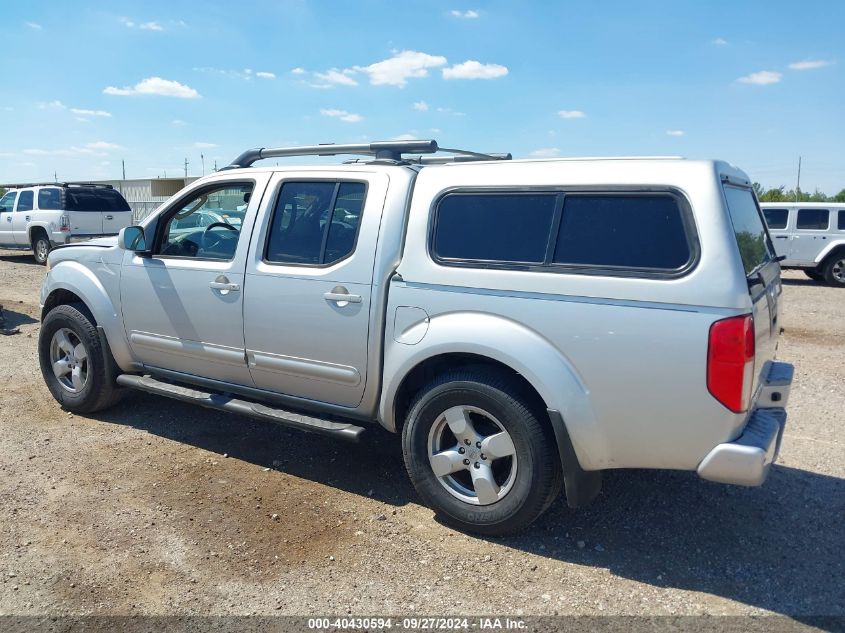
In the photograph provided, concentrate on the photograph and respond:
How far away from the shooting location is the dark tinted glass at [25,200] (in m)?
17.1

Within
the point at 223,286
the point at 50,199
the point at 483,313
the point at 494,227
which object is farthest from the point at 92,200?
the point at 483,313

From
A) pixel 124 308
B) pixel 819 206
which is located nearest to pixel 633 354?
pixel 124 308

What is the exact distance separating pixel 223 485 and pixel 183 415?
1.50 meters

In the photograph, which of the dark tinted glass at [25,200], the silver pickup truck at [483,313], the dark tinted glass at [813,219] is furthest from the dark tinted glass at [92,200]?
the dark tinted glass at [813,219]

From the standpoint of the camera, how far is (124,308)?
5.19 m

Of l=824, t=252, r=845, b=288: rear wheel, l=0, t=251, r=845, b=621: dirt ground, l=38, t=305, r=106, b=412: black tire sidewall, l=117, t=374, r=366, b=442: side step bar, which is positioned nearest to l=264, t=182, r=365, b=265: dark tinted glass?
l=117, t=374, r=366, b=442: side step bar

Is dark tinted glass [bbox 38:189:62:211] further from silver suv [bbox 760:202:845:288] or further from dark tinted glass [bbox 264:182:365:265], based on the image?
silver suv [bbox 760:202:845:288]

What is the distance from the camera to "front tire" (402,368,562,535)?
3.56 m

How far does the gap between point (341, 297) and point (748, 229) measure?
225 centimetres

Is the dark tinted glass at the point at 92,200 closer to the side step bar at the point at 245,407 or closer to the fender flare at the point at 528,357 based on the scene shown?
the side step bar at the point at 245,407

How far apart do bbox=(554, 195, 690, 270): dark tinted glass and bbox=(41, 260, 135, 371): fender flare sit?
3415 mm

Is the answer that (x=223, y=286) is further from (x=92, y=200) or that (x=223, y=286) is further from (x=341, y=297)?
(x=92, y=200)

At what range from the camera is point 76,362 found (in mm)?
5574

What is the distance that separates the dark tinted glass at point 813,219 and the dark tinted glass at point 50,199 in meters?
17.0
